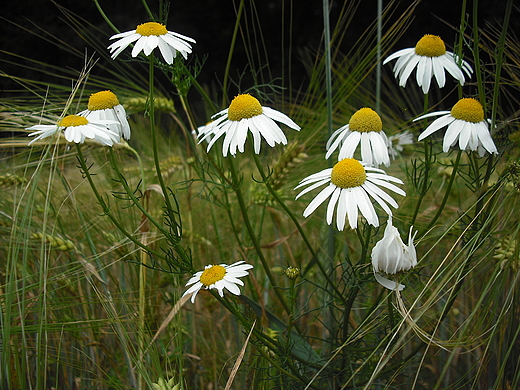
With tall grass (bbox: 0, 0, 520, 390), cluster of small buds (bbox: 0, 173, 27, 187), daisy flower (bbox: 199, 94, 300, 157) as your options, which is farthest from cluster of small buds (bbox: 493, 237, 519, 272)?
cluster of small buds (bbox: 0, 173, 27, 187)

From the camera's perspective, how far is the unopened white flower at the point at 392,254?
0.35m

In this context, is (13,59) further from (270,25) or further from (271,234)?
(271,234)

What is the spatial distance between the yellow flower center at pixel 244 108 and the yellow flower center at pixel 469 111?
0.16 metres

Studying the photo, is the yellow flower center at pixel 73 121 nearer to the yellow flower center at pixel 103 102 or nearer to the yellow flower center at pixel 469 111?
the yellow flower center at pixel 103 102

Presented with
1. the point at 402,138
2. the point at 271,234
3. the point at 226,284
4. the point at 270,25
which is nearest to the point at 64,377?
the point at 226,284

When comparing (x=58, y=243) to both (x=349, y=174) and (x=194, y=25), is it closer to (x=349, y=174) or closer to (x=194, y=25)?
(x=349, y=174)

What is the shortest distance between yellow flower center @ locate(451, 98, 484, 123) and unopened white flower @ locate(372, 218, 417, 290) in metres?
0.11

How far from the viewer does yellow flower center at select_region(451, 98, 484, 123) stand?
1.30 ft

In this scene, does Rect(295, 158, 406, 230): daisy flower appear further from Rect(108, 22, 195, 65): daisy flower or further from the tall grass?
Rect(108, 22, 195, 65): daisy flower

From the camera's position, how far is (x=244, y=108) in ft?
1.31

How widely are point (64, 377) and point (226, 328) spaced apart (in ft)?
0.78

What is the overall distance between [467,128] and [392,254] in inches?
4.8

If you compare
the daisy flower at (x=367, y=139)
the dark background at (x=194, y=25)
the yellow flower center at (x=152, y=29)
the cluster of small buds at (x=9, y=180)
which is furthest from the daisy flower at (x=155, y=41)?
the dark background at (x=194, y=25)

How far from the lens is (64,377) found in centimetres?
61
